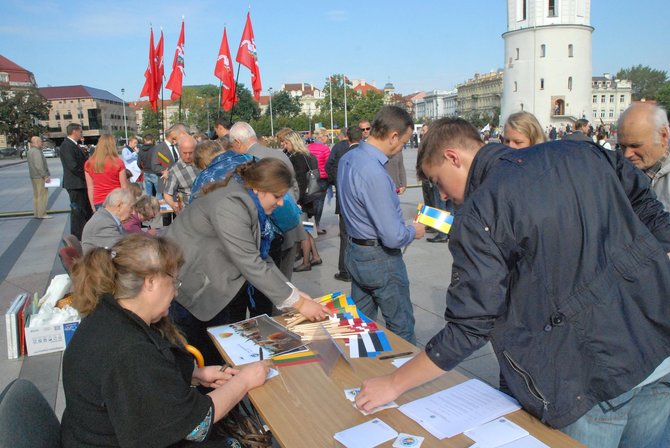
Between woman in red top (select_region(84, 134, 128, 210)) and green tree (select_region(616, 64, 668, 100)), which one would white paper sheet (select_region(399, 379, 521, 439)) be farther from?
green tree (select_region(616, 64, 668, 100))

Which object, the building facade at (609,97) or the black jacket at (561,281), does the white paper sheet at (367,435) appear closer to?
the black jacket at (561,281)

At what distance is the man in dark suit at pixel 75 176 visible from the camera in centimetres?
804

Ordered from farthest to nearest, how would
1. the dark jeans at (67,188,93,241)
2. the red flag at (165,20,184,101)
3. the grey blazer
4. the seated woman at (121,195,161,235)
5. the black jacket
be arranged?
the red flag at (165,20,184,101), the dark jeans at (67,188,93,241), the seated woman at (121,195,161,235), the grey blazer, the black jacket

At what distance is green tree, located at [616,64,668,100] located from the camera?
3915 inches

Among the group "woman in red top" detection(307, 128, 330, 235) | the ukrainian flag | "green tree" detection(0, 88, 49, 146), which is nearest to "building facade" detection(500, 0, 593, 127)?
"woman in red top" detection(307, 128, 330, 235)

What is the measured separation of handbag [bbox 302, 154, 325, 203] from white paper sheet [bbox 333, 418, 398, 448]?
5.28 meters

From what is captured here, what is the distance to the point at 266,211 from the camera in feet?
9.71

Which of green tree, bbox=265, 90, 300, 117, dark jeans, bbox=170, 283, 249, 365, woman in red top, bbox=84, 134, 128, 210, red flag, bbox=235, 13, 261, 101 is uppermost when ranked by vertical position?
green tree, bbox=265, 90, 300, 117

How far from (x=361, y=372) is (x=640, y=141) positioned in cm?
195

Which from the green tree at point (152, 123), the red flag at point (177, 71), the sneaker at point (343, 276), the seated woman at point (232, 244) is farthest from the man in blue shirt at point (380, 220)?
the green tree at point (152, 123)

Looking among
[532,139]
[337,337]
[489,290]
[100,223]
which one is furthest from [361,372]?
[100,223]

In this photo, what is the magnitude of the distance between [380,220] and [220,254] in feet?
3.13

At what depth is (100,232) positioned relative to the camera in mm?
4520

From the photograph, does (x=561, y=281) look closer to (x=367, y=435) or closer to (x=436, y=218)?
(x=367, y=435)
